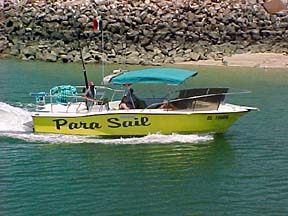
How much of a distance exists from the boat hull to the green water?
29 cm

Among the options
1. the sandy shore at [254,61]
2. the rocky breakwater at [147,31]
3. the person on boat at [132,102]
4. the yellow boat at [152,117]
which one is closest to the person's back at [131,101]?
the person on boat at [132,102]

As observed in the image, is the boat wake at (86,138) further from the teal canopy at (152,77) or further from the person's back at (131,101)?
the teal canopy at (152,77)

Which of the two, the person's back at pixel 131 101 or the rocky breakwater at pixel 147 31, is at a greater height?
the person's back at pixel 131 101

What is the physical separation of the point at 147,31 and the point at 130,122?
113 feet

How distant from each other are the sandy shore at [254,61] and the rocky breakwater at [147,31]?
3.07 feet

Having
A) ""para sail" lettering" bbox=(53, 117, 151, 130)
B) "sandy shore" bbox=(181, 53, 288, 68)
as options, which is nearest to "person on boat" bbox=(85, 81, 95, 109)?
""para sail" lettering" bbox=(53, 117, 151, 130)

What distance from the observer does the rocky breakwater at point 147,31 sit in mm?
52781

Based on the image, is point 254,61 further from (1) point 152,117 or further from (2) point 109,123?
(2) point 109,123

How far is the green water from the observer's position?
1473cm

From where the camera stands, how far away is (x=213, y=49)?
53.3m

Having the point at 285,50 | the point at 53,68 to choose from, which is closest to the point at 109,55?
the point at 53,68

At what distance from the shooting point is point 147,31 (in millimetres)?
54844

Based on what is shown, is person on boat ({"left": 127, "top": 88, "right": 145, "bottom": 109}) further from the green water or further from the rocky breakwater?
the rocky breakwater

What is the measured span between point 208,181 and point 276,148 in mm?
4746
